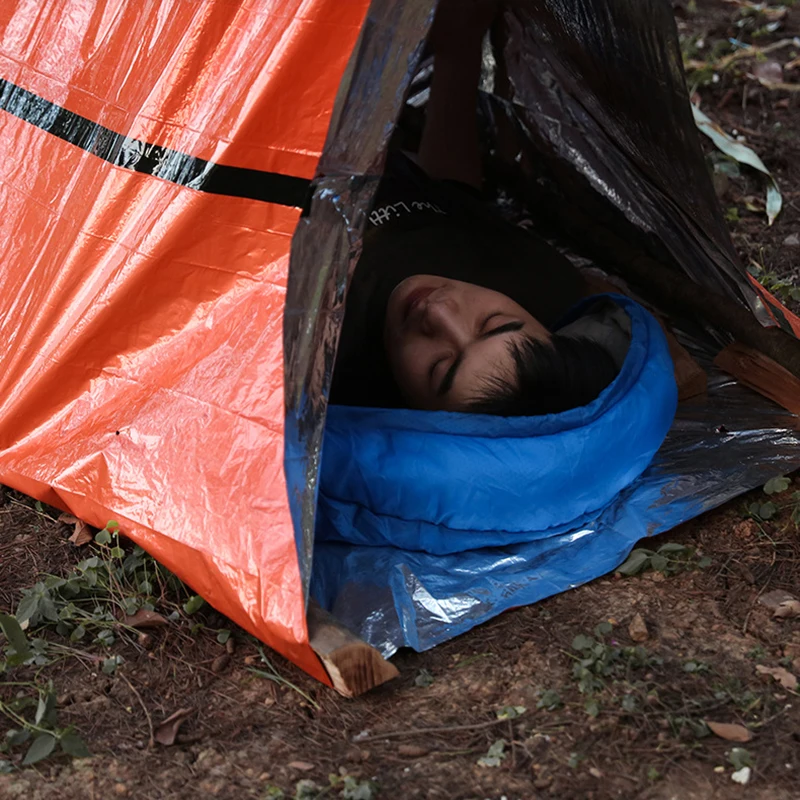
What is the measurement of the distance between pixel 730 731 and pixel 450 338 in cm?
99

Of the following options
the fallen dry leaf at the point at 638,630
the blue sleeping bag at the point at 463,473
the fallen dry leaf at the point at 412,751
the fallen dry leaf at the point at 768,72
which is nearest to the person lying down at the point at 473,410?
the blue sleeping bag at the point at 463,473

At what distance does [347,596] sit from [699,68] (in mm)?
3478

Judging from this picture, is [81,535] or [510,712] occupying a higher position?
[510,712]

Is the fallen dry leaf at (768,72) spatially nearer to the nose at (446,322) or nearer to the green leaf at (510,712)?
the nose at (446,322)

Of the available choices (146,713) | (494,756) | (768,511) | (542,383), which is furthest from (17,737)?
(768,511)

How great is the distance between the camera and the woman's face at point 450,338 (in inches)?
83.1

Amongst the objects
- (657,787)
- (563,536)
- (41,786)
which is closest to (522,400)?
(563,536)

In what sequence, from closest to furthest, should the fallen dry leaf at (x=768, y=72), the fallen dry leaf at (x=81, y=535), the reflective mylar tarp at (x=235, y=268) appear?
the reflective mylar tarp at (x=235, y=268) < the fallen dry leaf at (x=81, y=535) < the fallen dry leaf at (x=768, y=72)

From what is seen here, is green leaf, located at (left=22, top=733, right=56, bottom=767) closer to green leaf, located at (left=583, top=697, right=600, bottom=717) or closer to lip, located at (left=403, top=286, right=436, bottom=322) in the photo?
green leaf, located at (left=583, top=697, right=600, bottom=717)

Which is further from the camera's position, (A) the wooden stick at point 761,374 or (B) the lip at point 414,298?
(A) the wooden stick at point 761,374

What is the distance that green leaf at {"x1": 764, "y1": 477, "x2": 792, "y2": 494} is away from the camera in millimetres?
2174

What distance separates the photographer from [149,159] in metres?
1.90

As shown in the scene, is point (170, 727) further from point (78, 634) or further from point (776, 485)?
point (776, 485)

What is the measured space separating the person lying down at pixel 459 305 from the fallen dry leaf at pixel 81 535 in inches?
25.9
